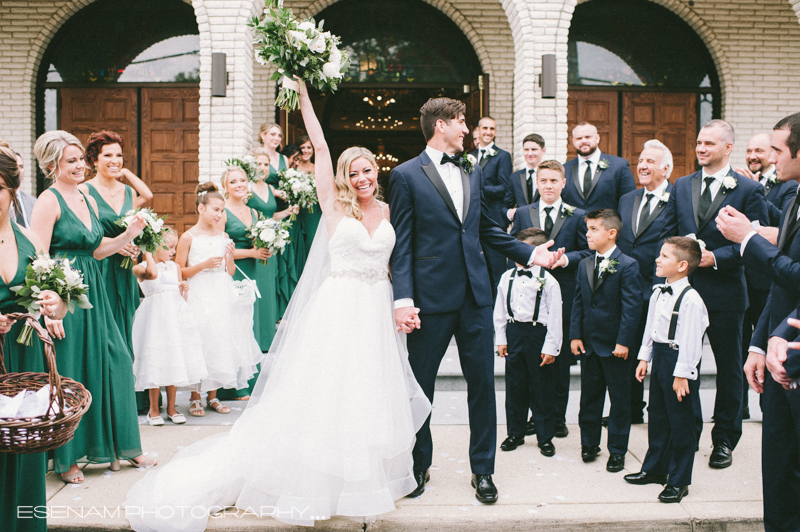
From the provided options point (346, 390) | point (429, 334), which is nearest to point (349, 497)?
point (346, 390)

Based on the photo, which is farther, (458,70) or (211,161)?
(458,70)

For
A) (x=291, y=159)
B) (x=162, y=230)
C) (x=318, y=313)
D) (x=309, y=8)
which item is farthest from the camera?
(x=309, y=8)

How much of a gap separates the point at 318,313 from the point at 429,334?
2.24 feet

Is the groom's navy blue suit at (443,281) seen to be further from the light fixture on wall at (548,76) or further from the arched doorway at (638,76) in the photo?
the arched doorway at (638,76)

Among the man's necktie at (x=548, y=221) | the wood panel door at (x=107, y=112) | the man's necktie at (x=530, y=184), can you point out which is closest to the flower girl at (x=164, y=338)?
the man's necktie at (x=548, y=221)

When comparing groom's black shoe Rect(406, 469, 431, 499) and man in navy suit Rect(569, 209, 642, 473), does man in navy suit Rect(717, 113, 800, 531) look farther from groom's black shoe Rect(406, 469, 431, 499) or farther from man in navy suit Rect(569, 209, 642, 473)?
groom's black shoe Rect(406, 469, 431, 499)

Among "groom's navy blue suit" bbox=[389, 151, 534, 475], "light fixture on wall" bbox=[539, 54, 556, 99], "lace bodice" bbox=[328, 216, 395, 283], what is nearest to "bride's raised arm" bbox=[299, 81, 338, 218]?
"lace bodice" bbox=[328, 216, 395, 283]

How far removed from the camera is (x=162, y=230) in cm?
457

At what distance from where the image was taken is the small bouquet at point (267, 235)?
19.2 feet

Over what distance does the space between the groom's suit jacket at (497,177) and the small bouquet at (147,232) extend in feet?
11.4

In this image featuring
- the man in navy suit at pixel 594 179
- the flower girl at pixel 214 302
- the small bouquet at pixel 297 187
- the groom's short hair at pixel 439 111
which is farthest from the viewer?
the small bouquet at pixel 297 187

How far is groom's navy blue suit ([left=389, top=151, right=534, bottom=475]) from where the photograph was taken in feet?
12.1

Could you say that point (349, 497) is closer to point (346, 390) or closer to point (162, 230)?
point (346, 390)

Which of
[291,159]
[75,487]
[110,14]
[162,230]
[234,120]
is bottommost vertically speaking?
[75,487]
